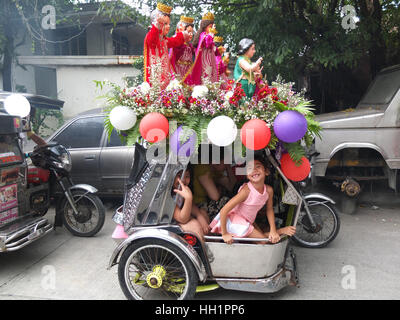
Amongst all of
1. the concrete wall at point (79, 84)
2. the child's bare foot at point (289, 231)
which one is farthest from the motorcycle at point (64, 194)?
the concrete wall at point (79, 84)

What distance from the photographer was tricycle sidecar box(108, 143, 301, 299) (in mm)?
3078

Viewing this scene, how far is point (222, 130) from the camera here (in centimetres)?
288

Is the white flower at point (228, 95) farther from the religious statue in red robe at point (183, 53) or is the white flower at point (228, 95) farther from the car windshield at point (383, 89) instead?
the car windshield at point (383, 89)

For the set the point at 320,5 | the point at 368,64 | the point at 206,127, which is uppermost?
the point at 320,5

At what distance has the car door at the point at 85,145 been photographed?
19.2 feet

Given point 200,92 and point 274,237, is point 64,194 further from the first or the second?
point 274,237

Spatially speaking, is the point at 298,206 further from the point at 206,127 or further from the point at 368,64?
the point at 368,64

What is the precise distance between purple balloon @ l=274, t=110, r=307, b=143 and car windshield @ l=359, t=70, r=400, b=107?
3.44 meters

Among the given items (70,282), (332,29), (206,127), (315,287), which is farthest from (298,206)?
(332,29)

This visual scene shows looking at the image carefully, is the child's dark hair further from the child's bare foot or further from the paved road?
the paved road

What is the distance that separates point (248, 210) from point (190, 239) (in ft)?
1.93

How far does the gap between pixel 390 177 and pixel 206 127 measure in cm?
384

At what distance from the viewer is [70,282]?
376 cm

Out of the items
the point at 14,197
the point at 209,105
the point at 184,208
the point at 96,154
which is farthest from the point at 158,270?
the point at 96,154
